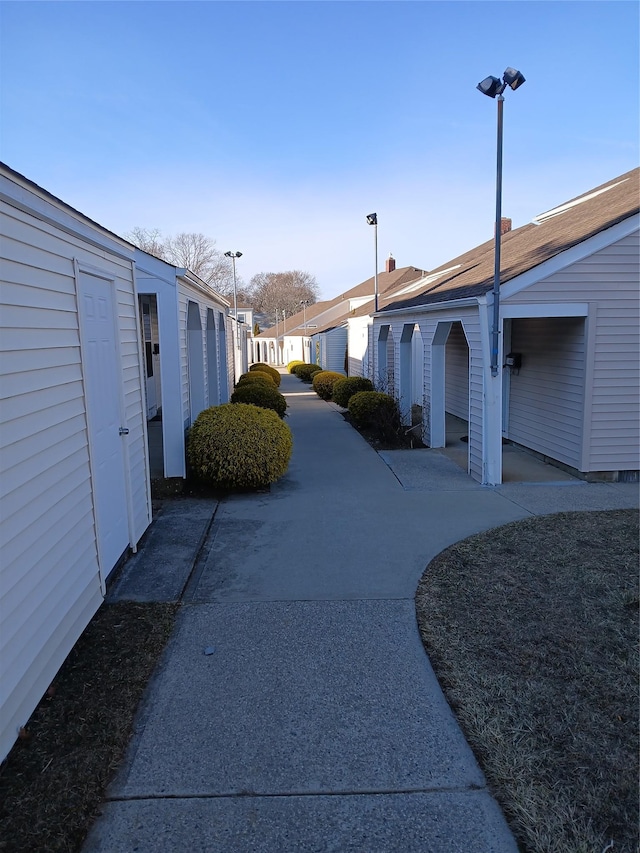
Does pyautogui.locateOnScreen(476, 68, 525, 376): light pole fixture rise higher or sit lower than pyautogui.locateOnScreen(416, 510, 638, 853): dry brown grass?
higher

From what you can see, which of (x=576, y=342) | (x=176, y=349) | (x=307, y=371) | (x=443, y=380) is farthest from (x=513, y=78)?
(x=307, y=371)

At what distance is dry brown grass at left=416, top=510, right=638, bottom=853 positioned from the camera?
8.79ft

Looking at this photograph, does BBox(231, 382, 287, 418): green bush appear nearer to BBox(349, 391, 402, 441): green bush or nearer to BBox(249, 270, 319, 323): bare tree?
BBox(349, 391, 402, 441): green bush

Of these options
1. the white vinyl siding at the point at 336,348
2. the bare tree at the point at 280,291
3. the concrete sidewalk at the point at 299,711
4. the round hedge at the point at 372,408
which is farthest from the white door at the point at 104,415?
the bare tree at the point at 280,291

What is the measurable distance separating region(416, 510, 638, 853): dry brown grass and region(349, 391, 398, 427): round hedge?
23.1 feet

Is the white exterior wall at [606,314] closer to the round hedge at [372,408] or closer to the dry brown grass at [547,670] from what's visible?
the dry brown grass at [547,670]

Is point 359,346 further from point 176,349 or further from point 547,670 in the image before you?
point 547,670

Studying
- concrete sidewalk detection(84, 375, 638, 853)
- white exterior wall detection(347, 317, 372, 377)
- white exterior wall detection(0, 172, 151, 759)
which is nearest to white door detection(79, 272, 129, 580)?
white exterior wall detection(0, 172, 151, 759)

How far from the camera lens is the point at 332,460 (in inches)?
429

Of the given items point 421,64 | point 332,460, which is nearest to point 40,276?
point 332,460

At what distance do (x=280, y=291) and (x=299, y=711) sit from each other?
80.2m

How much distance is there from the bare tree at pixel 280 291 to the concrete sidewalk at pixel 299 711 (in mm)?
73362

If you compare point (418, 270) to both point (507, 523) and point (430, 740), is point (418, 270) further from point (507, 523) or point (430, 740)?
point (430, 740)

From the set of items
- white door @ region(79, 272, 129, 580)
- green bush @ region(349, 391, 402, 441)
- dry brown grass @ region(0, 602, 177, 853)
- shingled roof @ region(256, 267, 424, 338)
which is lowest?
dry brown grass @ region(0, 602, 177, 853)
